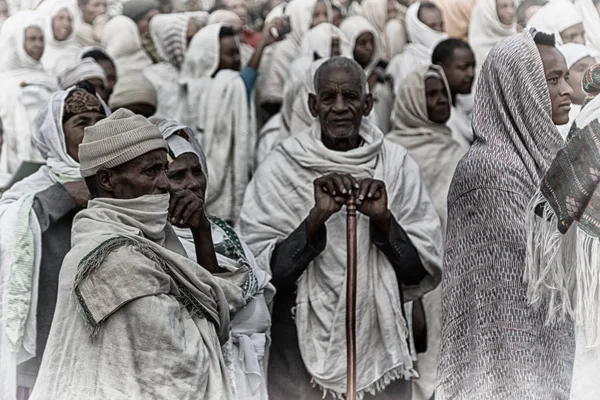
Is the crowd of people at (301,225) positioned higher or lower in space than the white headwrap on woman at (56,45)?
higher

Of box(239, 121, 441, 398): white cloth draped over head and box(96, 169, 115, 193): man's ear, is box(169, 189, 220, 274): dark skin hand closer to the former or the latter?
→ box(96, 169, 115, 193): man's ear

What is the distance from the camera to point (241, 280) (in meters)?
6.77

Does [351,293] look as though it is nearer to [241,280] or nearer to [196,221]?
[241,280]

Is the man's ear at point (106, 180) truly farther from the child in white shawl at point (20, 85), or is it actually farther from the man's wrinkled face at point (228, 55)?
the man's wrinkled face at point (228, 55)

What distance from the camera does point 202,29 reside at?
32.6 ft

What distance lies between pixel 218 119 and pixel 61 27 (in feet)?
4.99

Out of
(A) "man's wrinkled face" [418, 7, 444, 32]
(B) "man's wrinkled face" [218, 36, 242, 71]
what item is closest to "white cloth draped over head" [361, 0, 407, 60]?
(A) "man's wrinkled face" [418, 7, 444, 32]

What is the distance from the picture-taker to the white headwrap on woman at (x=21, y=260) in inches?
279

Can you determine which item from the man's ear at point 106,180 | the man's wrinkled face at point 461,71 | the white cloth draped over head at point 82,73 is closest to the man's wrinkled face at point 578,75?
the man's wrinkled face at point 461,71

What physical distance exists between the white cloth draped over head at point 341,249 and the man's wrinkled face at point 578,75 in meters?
0.78

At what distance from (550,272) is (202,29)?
13.6 feet

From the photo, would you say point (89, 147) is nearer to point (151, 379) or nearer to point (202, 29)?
point (151, 379)

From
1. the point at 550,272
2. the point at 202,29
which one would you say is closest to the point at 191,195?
the point at 550,272

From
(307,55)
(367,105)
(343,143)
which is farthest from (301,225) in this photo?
(307,55)
